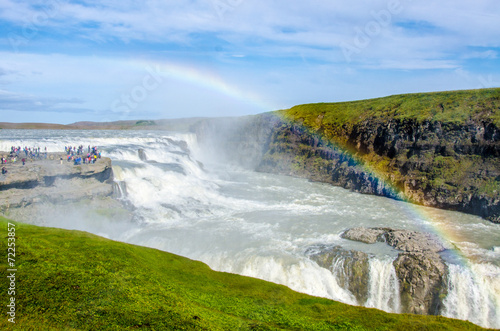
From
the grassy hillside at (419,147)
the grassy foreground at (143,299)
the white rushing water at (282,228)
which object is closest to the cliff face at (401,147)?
the grassy hillside at (419,147)

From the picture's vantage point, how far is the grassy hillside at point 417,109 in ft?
133

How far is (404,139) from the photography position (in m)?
44.6

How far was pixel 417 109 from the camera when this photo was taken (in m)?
47.0

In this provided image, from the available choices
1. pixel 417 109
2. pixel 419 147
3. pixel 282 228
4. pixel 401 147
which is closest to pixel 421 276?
pixel 282 228

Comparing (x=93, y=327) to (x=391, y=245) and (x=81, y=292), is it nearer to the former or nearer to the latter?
(x=81, y=292)

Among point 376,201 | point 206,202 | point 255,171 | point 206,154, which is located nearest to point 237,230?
point 206,202

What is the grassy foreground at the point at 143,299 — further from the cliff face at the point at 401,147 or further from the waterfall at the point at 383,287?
the cliff face at the point at 401,147

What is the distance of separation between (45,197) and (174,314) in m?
21.9

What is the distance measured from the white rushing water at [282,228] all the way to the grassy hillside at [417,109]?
1404 centimetres

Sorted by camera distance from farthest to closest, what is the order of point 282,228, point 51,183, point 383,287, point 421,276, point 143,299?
point 51,183 → point 282,228 → point 383,287 → point 421,276 → point 143,299

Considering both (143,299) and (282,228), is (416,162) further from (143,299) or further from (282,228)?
(143,299)

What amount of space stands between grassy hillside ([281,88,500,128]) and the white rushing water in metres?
14.0

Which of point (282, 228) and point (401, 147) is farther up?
point (401, 147)

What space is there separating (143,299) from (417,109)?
47.7 meters
